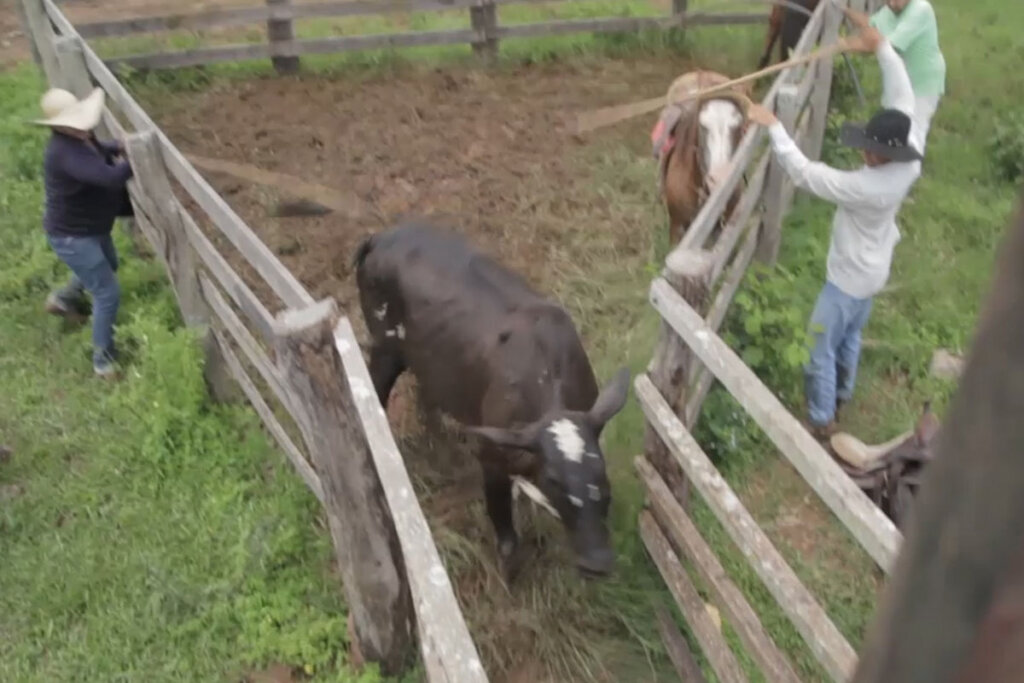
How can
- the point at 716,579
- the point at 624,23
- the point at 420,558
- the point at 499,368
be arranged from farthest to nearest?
1. the point at 624,23
2. the point at 499,368
3. the point at 716,579
4. the point at 420,558

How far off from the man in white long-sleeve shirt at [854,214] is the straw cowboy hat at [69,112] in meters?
3.50

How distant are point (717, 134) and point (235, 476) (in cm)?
338

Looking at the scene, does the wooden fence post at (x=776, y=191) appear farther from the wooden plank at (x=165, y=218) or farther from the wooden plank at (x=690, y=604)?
the wooden plank at (x=165, y=218)

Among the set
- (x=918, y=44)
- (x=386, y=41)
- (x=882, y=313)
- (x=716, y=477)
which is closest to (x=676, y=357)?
(x=716, y=477)

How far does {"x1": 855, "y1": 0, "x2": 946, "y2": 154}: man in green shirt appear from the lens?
19.0 feet

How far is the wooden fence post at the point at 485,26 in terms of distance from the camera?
9.39 meters

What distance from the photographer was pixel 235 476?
4.70m

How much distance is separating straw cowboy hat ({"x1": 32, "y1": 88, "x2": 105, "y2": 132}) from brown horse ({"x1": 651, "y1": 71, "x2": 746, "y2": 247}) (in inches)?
133

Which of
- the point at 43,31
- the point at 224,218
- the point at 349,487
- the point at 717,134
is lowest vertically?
the point at 349,487

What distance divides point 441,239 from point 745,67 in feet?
20.7

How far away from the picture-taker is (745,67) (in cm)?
972

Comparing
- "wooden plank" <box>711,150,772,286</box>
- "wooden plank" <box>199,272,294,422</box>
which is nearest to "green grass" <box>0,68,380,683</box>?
"wooden plank" <box>199,272,294,422</box>

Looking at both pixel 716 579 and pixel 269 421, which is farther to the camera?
pixel 269 421

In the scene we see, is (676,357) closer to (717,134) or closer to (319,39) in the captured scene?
(717,134)
